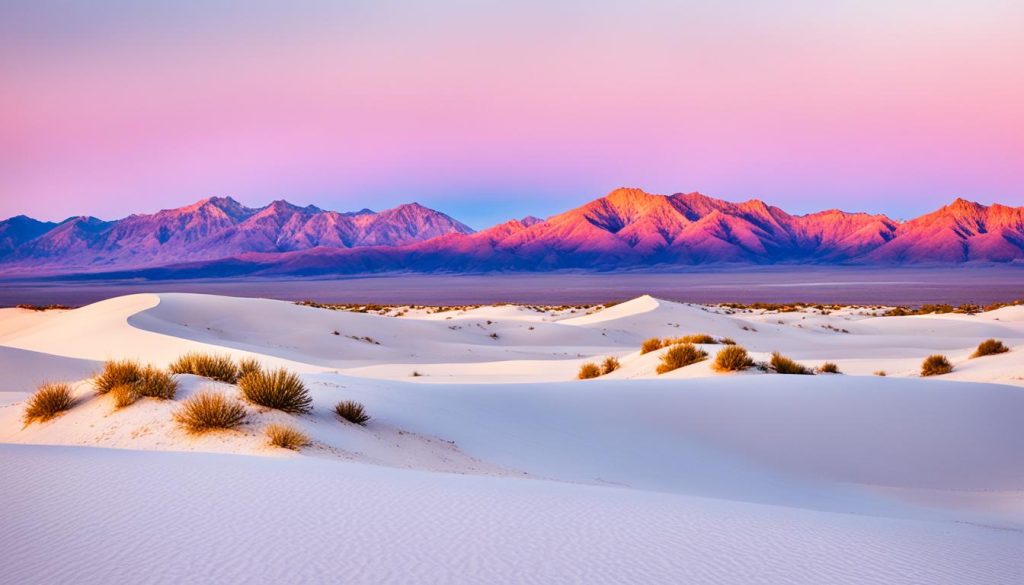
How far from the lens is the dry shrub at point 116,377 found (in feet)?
28.3

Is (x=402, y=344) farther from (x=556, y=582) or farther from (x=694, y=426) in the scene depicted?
(x=556, y=582)

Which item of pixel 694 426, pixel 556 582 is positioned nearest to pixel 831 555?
pixel 556 582

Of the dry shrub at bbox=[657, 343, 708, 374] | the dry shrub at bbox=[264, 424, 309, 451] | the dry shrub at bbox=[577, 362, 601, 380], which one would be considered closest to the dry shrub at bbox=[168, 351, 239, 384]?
the dry shrub at bbox=[264, 424, 309, 451]

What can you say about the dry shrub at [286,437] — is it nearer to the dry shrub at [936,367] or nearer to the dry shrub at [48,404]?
the dry shrub at [48,404]

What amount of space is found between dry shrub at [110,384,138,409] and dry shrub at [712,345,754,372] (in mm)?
11215

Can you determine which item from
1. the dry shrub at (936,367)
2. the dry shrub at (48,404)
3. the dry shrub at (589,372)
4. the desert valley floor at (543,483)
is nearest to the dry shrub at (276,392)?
the desert valley floor at (543,483)

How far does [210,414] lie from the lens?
7.39 m

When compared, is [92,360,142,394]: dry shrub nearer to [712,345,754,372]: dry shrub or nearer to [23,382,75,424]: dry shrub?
[23,382,75,424]: dry shrub

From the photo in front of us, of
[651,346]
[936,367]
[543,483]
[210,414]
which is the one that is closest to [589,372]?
[651,346]

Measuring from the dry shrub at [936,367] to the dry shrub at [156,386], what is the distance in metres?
17.2

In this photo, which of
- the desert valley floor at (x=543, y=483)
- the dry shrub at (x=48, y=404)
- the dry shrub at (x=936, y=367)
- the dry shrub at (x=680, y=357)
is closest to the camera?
the desert valley floor at (x=543, y=483)

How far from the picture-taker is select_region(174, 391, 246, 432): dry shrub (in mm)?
7352

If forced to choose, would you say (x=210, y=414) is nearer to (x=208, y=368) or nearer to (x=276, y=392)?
(x=276, y=392)

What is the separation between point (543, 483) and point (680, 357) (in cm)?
1119
